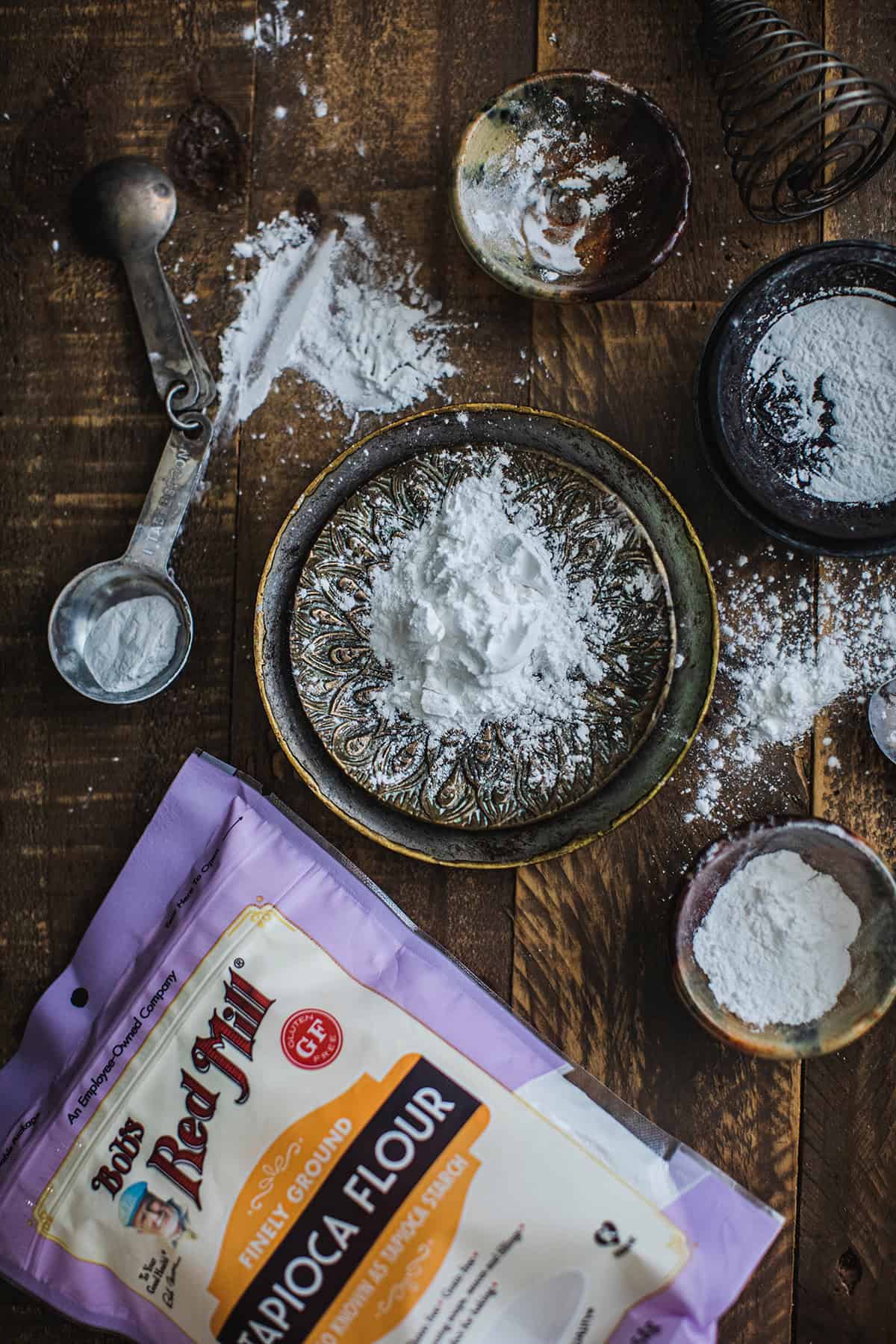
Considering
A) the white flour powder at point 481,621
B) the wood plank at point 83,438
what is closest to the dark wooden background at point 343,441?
the wood plank at point 83,438

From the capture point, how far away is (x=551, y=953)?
851 mm

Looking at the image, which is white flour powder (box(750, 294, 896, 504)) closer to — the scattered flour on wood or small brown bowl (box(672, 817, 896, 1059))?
small brown bowl (box(672, 817, 896, 1059))

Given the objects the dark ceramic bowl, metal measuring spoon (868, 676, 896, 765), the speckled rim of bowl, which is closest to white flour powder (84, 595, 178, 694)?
the speckled rim of bowl

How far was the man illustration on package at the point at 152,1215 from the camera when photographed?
0.71 metres

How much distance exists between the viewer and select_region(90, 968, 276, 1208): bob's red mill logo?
2.35ft

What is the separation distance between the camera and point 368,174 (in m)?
0.89

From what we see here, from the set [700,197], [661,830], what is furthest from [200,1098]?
[700,197]

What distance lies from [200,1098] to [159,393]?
0.60m

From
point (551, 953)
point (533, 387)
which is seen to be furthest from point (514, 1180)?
point (533, 387)

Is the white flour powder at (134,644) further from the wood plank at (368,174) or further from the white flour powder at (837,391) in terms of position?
the white flour powder at (837,391)

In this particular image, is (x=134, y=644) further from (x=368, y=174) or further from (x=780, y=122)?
(x=780, y=122)

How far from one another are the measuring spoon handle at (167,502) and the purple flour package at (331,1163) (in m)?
0.25

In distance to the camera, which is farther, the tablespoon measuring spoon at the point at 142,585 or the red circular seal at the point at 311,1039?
the tablespoon measuring spoon at the point at 142,585

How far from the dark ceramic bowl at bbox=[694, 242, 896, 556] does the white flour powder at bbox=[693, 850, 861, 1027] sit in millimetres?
270
